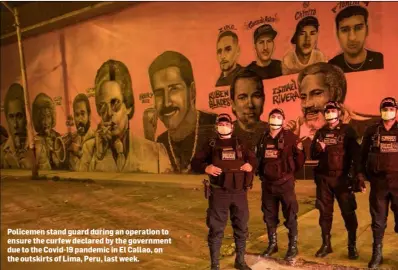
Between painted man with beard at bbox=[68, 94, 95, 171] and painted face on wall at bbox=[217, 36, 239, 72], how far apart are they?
19.1 ft

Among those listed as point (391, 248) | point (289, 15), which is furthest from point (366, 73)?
point (391, 248)

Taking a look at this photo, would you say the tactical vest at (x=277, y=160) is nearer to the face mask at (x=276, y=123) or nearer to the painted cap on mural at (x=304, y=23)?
the face mask at (x=276, y=123)

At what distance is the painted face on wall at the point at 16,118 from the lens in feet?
61.1

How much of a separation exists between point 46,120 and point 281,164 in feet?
46.4

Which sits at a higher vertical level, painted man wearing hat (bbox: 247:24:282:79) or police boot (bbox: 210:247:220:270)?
painted man wearing hat (bbox: 247:24:282:79)

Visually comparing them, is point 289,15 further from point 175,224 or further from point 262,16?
point 175,224

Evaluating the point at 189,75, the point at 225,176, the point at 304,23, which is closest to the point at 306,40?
the point at 304,23

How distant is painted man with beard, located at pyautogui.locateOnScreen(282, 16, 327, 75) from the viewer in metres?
9.59

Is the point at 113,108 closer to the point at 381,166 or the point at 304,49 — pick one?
the point at 304,49

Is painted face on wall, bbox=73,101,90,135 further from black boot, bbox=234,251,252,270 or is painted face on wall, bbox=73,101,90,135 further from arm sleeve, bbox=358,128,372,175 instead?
arm sleeve, bbox=358,128,372,175

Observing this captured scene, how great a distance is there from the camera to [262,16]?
413 inches

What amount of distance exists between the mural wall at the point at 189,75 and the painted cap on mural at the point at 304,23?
0.02 meters

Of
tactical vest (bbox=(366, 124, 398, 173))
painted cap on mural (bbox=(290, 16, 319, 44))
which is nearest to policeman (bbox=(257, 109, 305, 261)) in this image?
tactical vest (bbox=(366, 124, 398, 173))

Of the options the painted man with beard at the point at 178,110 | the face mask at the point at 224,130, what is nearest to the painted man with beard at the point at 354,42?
the painted man with beard at the point at 178,110
